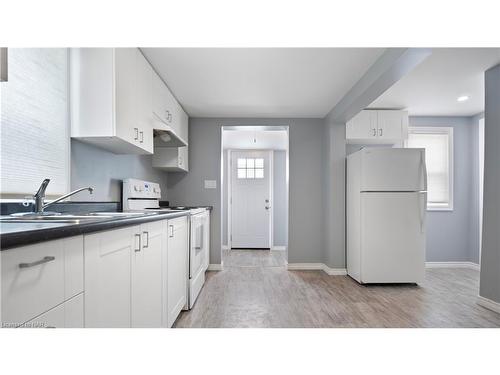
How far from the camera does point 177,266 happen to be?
7.88ft

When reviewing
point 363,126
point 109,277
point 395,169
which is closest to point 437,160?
point 363,126

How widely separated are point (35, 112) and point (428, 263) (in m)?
5.17

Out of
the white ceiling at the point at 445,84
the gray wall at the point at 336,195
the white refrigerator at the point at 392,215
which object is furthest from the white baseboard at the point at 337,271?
the white ceiling at the point at 445,84

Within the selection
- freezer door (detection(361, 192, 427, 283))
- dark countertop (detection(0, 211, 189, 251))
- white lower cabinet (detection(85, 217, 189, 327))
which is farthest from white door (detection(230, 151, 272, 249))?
dark countertop (detection(0, 211, 189, 251))

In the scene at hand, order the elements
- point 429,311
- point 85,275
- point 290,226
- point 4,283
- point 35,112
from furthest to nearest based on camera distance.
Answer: point 290,226
point 429,311
point 35,112
point 85,275
point 4,283

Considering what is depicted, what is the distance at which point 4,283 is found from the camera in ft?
2.18

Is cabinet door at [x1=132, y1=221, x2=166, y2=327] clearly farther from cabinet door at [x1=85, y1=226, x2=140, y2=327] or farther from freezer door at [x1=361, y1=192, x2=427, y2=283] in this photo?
freezer door at [x1=361, y1=192, x2=427, y2=283]

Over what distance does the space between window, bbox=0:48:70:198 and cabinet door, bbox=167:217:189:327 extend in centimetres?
79

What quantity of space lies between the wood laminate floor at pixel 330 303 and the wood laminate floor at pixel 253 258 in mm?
794

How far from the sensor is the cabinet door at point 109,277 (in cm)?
105

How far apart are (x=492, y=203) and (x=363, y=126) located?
2.01 m

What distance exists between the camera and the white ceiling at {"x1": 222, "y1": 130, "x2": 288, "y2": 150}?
5385 millimetres
